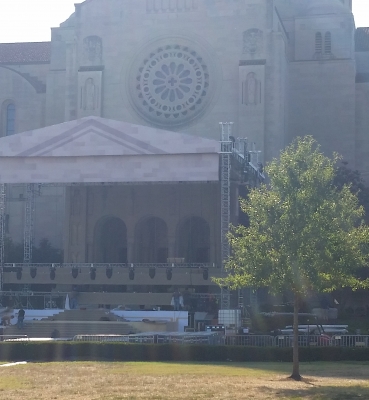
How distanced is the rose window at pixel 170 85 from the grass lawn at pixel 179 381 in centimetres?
3128

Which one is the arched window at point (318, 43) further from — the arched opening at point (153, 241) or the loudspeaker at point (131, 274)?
the loudspeaker at point (131, 274)

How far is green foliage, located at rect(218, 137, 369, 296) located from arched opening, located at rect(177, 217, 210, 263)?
27831 millimetres

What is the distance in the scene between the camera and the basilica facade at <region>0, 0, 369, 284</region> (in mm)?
52250

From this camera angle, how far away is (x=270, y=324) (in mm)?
37906

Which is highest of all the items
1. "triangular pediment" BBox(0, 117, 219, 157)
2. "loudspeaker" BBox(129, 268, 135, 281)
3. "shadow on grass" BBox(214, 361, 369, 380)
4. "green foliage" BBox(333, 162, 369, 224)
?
"triangular pediment" BBox(0, 117, 219, 157)

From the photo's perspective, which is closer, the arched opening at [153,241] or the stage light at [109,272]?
the stage light at [109,272]

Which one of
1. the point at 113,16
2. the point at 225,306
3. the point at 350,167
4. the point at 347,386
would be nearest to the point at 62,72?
the point at 113,16

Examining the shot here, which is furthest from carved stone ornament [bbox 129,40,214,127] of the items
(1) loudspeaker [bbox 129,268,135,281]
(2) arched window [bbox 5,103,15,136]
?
(1) loudspeaker [bbox 129,268,135,281]

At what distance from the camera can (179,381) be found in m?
20.4

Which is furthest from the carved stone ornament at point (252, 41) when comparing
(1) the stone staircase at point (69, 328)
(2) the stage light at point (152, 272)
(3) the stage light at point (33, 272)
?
(1) the stone staircase at point (69, 328)

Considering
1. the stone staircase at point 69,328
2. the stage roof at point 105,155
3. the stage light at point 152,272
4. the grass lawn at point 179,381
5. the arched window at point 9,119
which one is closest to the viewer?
the grass lawn at point 179,381

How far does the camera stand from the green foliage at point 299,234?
75.5 ft

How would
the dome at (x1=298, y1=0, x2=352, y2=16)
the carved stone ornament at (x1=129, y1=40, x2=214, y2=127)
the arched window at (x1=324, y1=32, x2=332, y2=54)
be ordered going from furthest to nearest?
1. the dome at (x1=298, y1=0, x2=352, y2=16)
2. the arched window at (x1=324, y1=32, x2=332, y2=54)
3. the carved stone ornament at (x1=129, y1=40, x2=214, y2=127)

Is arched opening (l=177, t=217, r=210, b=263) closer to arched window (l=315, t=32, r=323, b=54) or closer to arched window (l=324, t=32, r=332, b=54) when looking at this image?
arched window (l=315, t=32, r=323, b=54)
